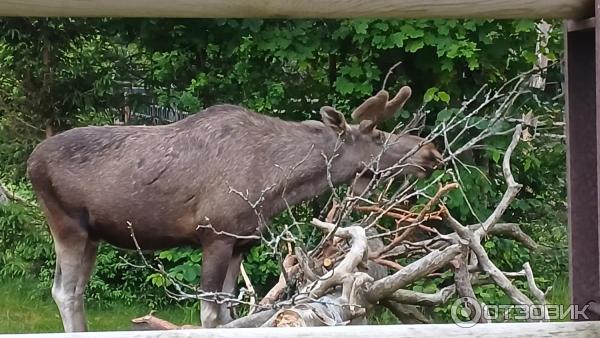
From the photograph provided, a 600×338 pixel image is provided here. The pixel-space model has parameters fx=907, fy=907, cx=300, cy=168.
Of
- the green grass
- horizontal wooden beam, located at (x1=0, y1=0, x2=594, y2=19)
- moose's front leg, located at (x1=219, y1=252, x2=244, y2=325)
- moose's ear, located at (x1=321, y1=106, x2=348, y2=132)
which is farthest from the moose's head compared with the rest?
the green grass

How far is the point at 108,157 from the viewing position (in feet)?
9.05

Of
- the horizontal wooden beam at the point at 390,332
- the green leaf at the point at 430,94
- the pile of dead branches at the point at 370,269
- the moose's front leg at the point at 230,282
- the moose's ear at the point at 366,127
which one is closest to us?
the horizontal wooden beam at the point at 390,332

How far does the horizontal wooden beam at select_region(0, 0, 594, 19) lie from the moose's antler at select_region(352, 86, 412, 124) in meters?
1.31

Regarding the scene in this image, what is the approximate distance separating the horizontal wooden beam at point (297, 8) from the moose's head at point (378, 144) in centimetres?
136

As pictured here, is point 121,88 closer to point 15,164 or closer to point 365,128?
point 15,164

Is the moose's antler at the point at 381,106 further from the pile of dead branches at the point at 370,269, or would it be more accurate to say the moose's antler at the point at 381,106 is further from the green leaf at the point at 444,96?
the green leaf at the point at 444,96

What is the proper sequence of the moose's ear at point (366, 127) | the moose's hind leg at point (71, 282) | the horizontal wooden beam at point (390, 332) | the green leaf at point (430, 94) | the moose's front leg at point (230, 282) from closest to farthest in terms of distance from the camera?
A: the horizontal wooden beam at point (390, 332) → the moose's hind leg at point (71, 282) → the moose's front leg at point (230, 282) → the moose's ear at point (366, 127) → the green leaf at point (430, 94)

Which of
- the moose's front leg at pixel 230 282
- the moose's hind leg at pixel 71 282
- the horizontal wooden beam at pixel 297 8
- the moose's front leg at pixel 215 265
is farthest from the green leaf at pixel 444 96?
the horizontal wooden beam at pixel 297 8

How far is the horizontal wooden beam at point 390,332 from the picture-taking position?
1369 mm

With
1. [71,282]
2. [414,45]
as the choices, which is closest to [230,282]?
[71,282]

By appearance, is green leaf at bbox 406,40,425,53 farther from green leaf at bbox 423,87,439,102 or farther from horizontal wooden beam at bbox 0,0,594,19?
horizontal wooden beam at bbox 0,0,594,19

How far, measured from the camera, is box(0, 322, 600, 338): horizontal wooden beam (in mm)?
1369

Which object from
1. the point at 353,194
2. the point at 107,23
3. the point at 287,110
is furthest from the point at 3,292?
the point at 353,194

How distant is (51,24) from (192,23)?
2.91 ft
